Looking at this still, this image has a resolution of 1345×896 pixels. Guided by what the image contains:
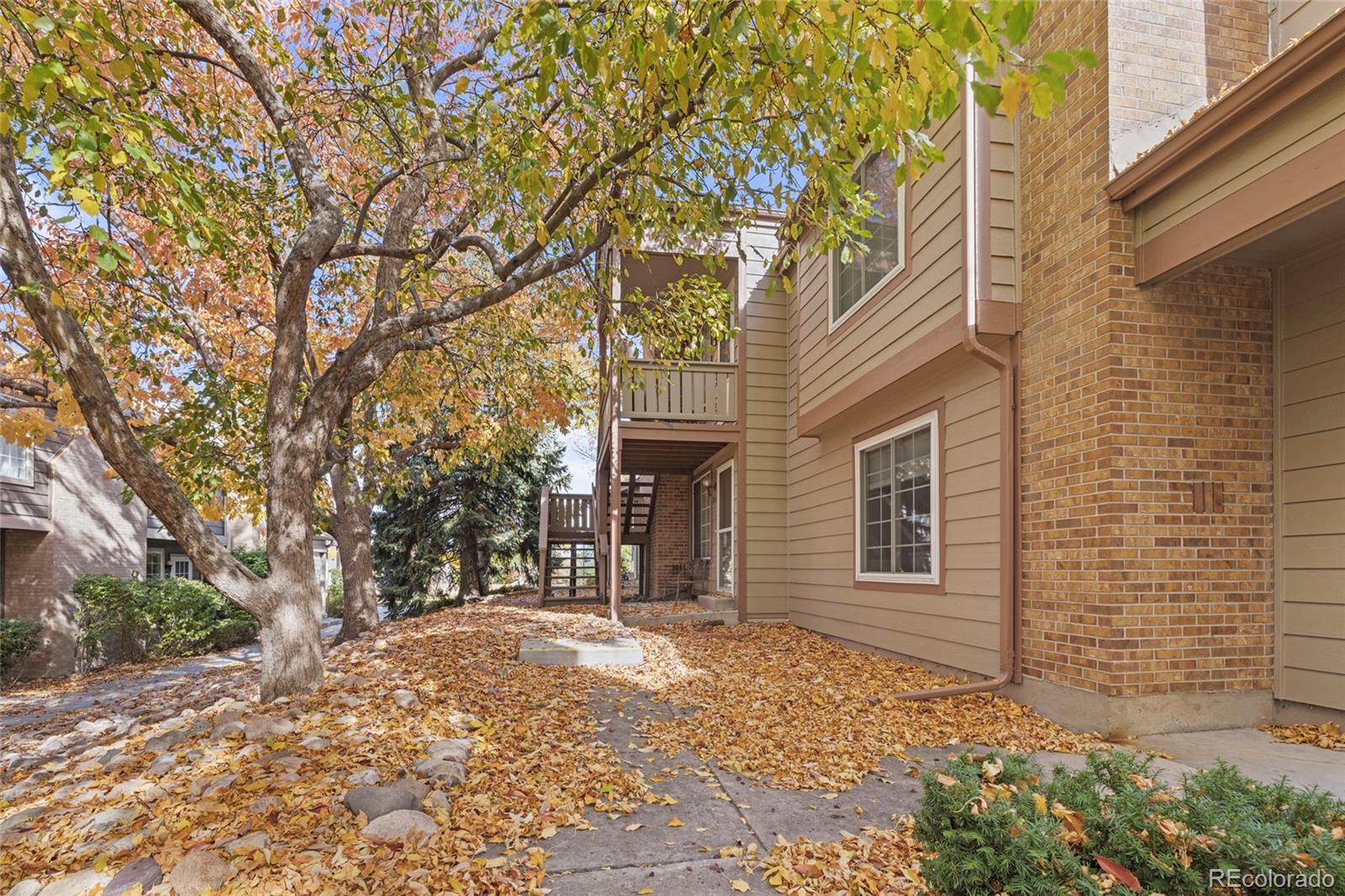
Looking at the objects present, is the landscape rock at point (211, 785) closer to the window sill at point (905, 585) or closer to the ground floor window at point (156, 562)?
the window sill at point (905, 585)

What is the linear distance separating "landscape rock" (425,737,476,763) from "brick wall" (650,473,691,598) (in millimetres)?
9923

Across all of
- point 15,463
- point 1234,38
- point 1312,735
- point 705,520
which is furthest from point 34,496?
point 1234,38

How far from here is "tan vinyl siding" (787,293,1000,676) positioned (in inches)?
202

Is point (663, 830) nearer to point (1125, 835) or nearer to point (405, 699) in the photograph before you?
point (1125, 835)

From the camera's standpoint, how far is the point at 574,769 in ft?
12.2

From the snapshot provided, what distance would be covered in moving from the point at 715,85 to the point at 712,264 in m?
1.72

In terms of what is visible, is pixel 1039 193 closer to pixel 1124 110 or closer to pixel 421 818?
Result: pixel 1124 110

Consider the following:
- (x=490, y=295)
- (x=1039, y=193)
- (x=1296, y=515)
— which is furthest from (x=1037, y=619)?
(x=490, y=295)

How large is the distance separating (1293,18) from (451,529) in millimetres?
15049

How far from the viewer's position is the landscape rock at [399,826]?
9.27 feet

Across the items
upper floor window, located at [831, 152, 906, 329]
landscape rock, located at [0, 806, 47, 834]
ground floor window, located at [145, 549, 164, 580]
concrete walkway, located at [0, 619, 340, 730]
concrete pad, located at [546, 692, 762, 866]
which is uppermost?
upper floor window, located at [831, 152, 906, 329]

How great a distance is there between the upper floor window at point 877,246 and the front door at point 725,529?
328 cm

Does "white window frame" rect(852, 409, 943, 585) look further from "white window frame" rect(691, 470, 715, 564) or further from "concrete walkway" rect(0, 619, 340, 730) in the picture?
"concrete walkway" rect(0, 619, 340, 730)

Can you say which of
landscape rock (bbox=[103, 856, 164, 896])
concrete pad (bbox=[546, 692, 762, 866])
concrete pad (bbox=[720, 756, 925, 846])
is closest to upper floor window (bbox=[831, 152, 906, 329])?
concrete pad (bbox=[720, 756, 925, 846])
